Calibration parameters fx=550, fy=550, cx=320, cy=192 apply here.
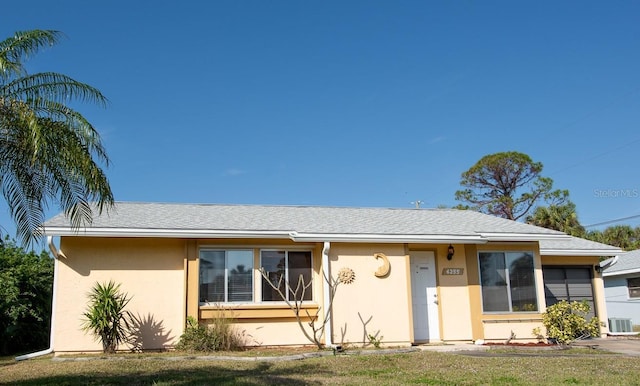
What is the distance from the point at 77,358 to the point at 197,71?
11.1m

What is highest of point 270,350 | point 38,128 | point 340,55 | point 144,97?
point 340,55

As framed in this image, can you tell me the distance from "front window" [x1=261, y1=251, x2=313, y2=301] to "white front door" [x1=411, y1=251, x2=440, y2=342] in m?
2.85

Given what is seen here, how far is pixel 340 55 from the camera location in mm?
20797

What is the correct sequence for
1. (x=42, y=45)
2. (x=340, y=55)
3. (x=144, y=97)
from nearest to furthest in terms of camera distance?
(x=42, y=45)
(x=144, y=97)
(x=340, y=55)

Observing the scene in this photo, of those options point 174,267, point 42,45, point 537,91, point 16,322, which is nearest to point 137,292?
point 174,267

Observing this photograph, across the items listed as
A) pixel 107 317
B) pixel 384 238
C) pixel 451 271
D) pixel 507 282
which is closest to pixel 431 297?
pixel 451 271

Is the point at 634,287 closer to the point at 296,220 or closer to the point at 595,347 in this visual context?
the point at 595,347

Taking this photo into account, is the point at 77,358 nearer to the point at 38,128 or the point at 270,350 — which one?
the point at 270,350

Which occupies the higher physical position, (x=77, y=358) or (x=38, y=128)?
(x=38, y=128)

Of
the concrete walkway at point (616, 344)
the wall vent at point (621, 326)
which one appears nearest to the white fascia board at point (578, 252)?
the wall vent at point (621, 326)

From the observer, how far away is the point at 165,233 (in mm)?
12992

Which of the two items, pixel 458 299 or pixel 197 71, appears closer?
pixel 458 299

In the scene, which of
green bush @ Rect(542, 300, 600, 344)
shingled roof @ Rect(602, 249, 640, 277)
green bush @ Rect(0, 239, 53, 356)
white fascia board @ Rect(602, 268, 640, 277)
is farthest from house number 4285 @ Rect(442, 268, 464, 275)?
white fascia board @ Rect(602, 268, 640, 277)

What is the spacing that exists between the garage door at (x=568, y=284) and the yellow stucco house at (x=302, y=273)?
2.77m
